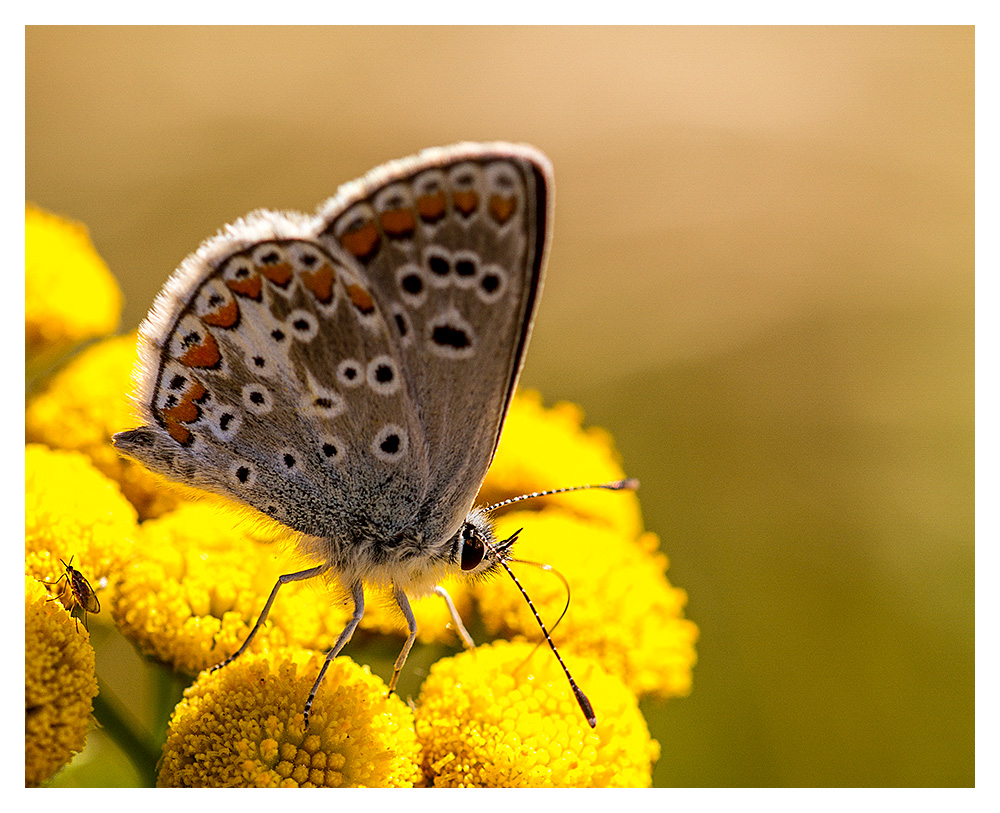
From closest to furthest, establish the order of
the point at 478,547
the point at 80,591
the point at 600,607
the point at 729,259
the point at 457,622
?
the point at 80,591 → the point at 478,547 → the point at 457,622 → the point at 600,607 → the point at 729,259

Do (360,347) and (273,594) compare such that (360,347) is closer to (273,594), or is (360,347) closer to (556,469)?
(273,594)

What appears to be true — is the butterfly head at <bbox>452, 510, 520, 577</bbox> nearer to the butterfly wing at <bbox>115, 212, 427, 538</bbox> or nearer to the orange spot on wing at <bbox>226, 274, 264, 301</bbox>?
the butterfly wing at <bbox>115, 212, 427, 538</bbox>

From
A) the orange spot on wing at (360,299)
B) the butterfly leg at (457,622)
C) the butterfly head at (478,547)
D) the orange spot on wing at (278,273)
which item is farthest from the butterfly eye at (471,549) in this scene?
the orange spot on wing at (278,273)

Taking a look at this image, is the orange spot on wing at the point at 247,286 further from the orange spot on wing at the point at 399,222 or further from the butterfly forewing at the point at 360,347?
the orange spot on wing at the point at 399,222

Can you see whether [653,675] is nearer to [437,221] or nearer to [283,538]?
[283,538]

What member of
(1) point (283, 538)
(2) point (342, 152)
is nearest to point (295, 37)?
(2) point (342, 152)

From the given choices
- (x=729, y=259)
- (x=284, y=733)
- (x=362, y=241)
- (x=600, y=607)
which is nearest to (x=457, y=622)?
(x=600, y=607)
